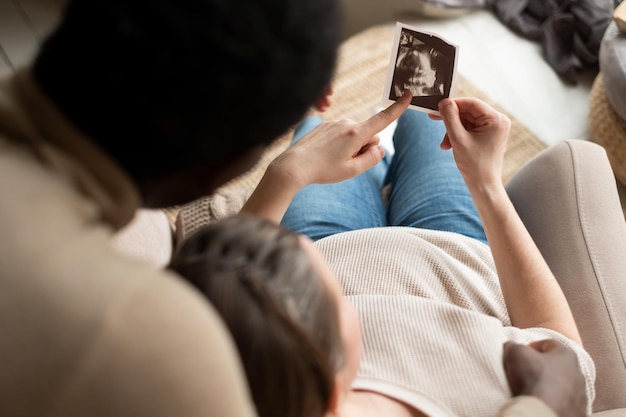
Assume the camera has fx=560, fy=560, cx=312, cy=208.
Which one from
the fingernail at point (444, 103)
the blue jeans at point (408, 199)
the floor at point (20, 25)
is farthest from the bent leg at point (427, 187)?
the floor at point (20, 25)

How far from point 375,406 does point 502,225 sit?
400 mm

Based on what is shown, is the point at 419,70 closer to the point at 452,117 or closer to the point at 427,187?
the point at 452,117

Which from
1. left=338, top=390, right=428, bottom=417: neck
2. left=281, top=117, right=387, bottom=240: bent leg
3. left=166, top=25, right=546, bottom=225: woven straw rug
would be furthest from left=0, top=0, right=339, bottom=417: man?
left=166, top=25, right=546, bottom=225: woven straw rug

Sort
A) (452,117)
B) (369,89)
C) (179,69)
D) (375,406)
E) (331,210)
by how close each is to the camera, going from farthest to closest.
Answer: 1. (369,89)
2. (331,210)
3. (452,117)
4. (375,406)
5. (179,69)

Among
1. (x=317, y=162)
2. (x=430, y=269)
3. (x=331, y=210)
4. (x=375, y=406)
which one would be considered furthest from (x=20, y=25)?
(x=375, y=406)

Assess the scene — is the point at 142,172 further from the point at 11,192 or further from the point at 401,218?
the point at 401,218

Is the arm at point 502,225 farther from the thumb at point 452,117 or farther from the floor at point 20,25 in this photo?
the floor at point 20,25

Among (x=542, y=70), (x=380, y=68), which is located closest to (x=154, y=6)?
(x=380, y=68)

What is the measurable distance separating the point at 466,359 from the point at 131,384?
56 centimetres

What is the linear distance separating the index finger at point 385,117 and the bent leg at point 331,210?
0.86ft

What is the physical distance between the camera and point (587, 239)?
38.8 inches

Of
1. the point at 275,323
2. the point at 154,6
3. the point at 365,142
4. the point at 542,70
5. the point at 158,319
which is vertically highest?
the point at 154,6

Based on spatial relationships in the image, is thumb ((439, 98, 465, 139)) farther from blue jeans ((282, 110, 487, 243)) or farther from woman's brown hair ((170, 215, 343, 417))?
woman's brown hair ((170, 215, 343, 417))

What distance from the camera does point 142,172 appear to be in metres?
0.42
